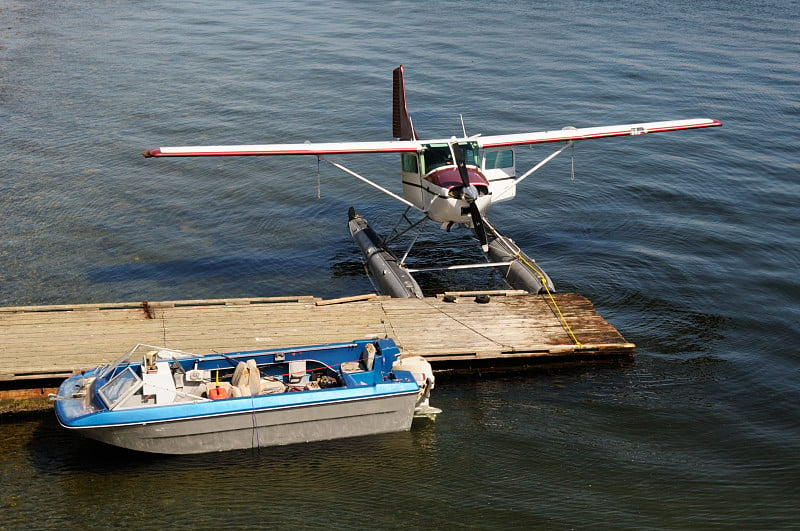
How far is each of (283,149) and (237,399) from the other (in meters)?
8.41

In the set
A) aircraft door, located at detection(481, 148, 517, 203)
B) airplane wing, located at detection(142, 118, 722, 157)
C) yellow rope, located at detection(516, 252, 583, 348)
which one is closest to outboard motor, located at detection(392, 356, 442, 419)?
yellow rope, located at detection(516, 252, 583, 348)

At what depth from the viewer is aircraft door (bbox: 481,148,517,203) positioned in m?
20.9

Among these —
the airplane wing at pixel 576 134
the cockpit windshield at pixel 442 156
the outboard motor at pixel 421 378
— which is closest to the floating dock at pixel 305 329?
the outboard motor at pixel 421 378

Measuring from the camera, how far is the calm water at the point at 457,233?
42.6 ft

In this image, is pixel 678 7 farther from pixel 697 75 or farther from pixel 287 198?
pixel 287 198

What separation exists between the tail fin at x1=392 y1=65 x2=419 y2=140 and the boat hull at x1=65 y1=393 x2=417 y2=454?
10611 mm

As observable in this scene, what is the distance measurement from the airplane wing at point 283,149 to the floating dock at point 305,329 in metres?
3.79

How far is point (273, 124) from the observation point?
33500 mm

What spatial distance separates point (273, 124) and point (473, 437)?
22.0 metres

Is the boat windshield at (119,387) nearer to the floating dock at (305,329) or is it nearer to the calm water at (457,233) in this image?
the calm water at (457,233)

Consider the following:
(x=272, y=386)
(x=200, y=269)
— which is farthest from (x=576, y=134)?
(x=272, y=386)

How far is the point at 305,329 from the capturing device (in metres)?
16.5

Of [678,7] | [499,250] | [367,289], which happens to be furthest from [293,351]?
[678,7]

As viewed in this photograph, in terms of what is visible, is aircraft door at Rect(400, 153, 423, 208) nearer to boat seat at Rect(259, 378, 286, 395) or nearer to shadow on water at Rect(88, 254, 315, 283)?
shadow on water at Rect(88, 254, 315, 283)
